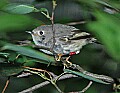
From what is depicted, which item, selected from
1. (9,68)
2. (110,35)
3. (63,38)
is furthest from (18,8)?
(63,38)

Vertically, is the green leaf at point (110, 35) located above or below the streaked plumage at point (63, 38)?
above

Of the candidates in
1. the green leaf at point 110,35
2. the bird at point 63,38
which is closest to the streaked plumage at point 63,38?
the bird at point 63,38

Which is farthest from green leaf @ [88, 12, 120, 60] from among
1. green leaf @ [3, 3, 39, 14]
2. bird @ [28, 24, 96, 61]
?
bird @ [28, 24, 96, 61]

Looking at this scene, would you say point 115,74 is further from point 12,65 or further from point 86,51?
point 12,65

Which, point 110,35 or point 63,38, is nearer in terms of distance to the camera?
point 110,35

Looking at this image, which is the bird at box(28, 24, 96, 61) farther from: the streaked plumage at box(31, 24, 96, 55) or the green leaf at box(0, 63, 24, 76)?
the green leaf at box(0, 63, 24, 76)

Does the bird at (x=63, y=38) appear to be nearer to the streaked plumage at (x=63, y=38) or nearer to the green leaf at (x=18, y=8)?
the streaked plumage at (x=63, y=38)

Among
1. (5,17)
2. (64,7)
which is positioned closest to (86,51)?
(64,7)

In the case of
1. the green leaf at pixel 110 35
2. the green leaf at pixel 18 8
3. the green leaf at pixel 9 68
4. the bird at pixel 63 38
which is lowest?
the bird at pixel 63 38

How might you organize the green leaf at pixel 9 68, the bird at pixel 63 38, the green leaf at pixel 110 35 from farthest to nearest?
the bird at pixel 63 38, the green leaf at pixel 9 68, the green leaf at pixel 110 35

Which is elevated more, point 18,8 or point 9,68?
point 18,8

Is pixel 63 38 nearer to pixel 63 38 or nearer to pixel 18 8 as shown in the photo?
pixel 63 38
